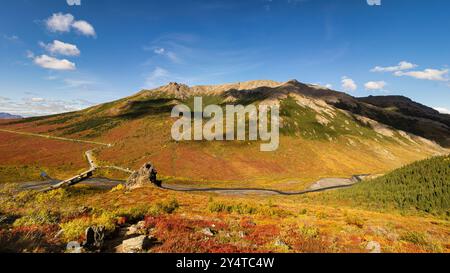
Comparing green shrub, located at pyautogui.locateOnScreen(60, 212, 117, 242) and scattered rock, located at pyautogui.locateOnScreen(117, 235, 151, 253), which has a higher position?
green shrub, located at pyautogui.locateOnScreen(60, 212, 117, 242)

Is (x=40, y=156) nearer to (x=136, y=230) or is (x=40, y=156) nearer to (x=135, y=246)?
(x=136, y=230)

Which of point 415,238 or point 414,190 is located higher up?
point 415,238

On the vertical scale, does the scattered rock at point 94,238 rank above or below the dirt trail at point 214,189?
above

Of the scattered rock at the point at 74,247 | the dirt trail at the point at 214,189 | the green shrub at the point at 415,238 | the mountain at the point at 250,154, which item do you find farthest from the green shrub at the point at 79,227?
the mountain at the point at 250,154

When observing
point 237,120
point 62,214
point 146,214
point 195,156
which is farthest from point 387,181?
point 237,120

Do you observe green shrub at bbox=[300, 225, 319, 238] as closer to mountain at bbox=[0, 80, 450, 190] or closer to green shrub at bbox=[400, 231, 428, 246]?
green shrub at bbox=[400, 231, 428, 246]

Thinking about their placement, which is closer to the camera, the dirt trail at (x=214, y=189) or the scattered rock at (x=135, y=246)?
the scattered rock at (x=135, y=246)

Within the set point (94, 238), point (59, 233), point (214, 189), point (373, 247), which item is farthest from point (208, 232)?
point (214, 189)

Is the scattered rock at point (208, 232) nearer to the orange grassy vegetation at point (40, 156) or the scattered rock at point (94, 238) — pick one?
the scattered rock at point (94, 238)

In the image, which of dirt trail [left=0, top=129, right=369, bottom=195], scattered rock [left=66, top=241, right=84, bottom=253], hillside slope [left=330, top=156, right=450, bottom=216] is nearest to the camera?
scattered rock [left=66, top=241, right=84, bottom=253]

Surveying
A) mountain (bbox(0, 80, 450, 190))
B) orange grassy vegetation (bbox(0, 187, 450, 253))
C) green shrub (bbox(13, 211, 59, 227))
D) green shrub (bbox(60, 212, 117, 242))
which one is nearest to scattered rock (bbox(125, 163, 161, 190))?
orange grassy vegetation (bbox(0, 187, 450, 253))

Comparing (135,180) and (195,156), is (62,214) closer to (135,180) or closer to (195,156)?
(135,180)
